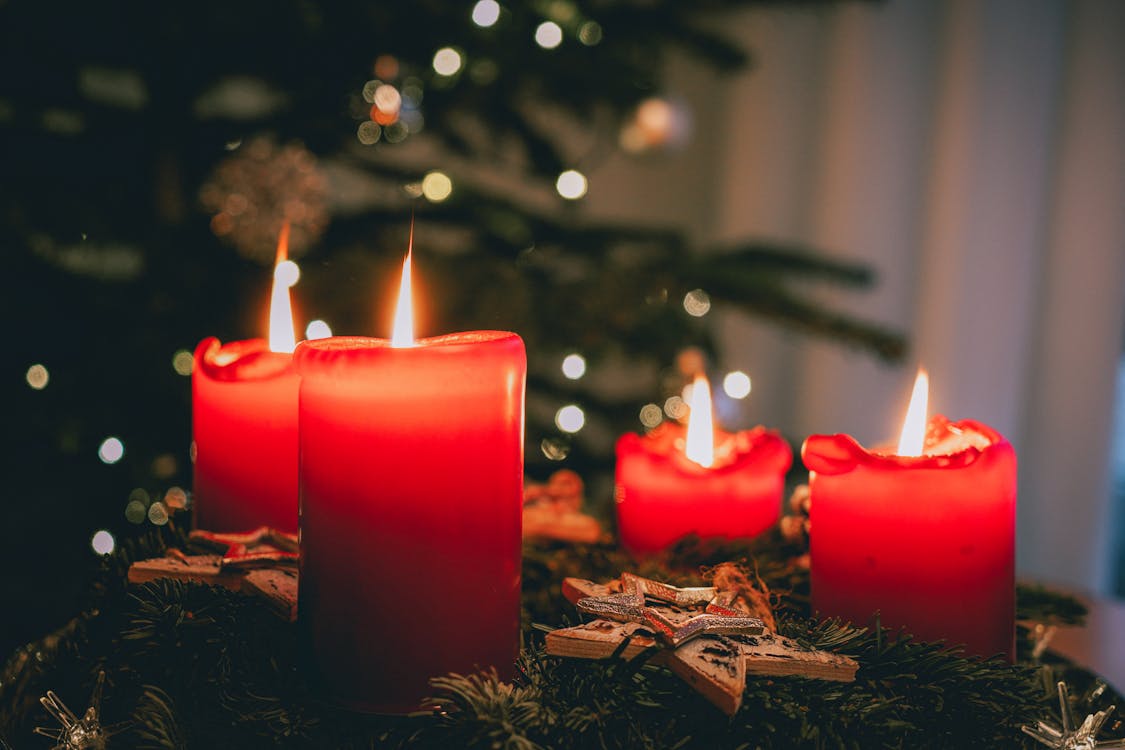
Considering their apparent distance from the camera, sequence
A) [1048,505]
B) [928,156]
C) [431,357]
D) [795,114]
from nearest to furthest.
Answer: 1. [431,357]
2. [1048,505]
3. [928,156]
4. [795,114]

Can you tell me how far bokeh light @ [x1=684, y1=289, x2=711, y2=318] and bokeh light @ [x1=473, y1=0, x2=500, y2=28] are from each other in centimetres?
52

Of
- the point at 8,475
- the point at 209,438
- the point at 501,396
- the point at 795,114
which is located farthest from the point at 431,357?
the point at 795,114

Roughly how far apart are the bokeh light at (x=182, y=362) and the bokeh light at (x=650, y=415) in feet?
2.72

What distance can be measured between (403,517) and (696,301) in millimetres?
1397

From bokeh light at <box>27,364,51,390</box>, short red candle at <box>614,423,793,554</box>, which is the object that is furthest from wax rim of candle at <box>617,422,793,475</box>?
bokeh light at <box>27,364,51,390</box>

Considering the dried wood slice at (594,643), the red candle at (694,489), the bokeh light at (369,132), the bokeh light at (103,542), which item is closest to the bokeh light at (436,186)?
the bokeh light at (369,132)

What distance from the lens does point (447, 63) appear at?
1.38m

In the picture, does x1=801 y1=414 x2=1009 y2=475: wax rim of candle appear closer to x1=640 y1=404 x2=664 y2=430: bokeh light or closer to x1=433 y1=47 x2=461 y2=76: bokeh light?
x1=433 y1=47 x2=461 y2=76: bokeh light

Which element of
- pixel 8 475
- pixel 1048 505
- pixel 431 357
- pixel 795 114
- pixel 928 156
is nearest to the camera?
pixel 431 357

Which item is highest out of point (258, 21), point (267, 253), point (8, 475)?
point (258, 21)

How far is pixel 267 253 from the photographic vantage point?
1437 millimetres

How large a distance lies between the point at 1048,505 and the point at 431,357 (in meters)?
2.18

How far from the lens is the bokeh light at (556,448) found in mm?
1595

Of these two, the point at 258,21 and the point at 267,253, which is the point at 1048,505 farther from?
the point at 258,21
